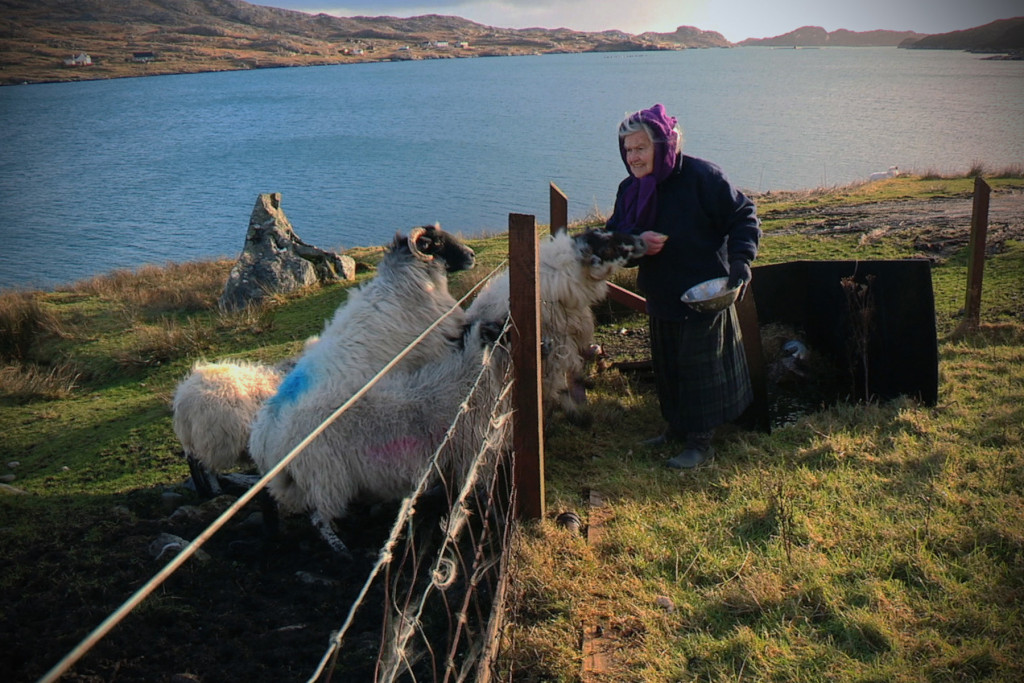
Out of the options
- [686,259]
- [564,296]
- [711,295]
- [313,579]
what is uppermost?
[686,259]

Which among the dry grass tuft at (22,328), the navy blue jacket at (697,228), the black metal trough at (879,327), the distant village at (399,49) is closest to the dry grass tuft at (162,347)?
the dry grass tuft at (22,328)

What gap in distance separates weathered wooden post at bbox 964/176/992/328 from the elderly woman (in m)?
3.08

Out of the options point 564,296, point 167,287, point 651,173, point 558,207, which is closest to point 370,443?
point 564,296

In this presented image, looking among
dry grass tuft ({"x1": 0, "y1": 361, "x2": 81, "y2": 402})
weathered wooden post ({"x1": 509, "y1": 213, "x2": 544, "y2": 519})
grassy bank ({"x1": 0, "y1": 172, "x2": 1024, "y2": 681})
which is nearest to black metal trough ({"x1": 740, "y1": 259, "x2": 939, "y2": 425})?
grassy bank ({"x1": 0, "y1": 172, "x2": 1024, "y2": 681})

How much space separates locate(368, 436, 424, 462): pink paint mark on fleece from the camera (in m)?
4.14

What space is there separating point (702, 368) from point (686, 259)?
0.75 meters

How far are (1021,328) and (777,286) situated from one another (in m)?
2.53

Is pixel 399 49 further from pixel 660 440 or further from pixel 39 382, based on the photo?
pixel 660 440

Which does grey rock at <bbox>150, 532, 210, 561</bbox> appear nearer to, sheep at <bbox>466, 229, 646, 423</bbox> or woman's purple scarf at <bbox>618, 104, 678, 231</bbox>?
sheep at <bbox>466, 229, 646, 423</bbox>

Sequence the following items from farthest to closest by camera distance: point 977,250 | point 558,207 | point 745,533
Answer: point 977,250
point 558,207
point 745,533

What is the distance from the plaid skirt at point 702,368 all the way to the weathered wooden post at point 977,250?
3105 mm

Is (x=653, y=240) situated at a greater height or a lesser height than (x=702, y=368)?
greater

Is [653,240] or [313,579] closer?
[313,579]

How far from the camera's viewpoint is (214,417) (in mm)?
4859
